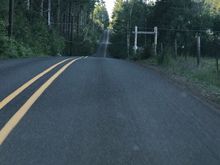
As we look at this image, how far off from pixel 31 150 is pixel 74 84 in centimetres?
566

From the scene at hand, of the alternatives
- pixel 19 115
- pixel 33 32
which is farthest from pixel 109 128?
pixel 33 32

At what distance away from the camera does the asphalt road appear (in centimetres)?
515

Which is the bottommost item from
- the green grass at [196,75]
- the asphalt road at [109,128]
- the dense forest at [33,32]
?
the asphalt road at [109,128]

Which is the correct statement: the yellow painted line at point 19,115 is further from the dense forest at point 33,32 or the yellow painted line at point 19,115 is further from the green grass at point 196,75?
the dense forest at point 33,32

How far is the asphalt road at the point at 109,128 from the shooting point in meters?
5.15

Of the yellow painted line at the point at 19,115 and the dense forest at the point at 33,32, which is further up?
the dense forest at the point at 33,32

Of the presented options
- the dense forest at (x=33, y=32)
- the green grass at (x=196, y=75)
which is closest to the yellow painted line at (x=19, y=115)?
the green grass at (x=196, y=75)

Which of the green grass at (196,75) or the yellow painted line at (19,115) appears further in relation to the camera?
the green grass at (196,75)

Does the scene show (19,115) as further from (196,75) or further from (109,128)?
(196,75)

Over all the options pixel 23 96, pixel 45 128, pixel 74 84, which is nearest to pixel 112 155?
pixel 45 128

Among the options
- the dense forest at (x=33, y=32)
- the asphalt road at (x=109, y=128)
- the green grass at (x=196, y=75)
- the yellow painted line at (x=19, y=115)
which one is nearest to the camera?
the asphalt road at (x=109, y=128)

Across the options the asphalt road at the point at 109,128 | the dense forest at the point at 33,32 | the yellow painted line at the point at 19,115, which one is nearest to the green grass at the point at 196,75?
the asphalt road at the point at 109,128

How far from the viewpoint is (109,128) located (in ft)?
21.1

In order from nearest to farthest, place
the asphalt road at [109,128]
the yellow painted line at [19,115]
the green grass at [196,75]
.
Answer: the asphalt road at [109,128] → the yellow painted line at [19,115] → the green grass at [196,75]
